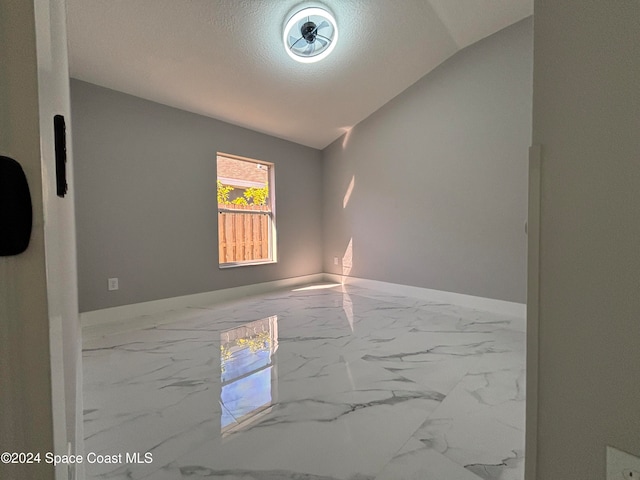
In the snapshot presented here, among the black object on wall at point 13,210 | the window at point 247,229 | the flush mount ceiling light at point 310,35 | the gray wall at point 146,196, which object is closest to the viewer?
the black object on wall at point 13,210

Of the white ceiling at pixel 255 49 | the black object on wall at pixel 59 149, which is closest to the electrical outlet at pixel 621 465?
the black object on wall at pixel 59 149

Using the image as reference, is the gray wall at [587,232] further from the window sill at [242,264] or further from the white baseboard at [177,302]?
the window sill at [242,264]

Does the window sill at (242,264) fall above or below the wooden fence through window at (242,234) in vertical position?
below

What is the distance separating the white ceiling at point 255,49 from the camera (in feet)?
7.39

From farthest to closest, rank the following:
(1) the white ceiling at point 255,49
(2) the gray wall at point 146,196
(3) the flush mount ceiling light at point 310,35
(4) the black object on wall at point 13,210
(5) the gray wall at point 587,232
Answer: (2) the gray wall at point 146,196, (3) the flush mount ceiling light at point 310,35, (1) the white ceiling at point 255,49, (5) the gray wall at point 587,232, (4) the black object on wall at point 13,210

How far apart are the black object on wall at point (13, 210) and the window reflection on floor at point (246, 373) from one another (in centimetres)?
124

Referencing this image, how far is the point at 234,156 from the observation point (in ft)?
12.8

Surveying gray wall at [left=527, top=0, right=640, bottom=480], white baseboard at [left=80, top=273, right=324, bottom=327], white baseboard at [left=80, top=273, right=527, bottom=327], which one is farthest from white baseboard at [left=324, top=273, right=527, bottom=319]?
gray wall at [left=527, top=0, right=640, bottom=480]

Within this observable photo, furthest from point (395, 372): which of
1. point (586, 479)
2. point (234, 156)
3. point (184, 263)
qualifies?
point (234, 156)

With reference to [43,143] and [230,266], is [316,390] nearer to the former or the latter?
[43,143]

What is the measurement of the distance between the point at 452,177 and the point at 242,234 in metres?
2.81

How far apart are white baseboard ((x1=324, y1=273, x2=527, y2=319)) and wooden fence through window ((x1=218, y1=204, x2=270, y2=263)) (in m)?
1.41

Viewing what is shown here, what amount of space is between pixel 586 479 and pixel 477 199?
3026mm

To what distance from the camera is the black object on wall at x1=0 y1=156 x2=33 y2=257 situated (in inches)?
10.4
